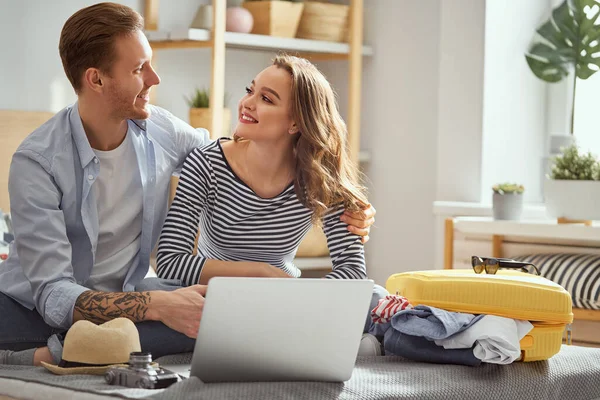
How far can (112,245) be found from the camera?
200cm

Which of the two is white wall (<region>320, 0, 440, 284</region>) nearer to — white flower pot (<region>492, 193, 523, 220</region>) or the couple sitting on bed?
white flower pot (<region>492, 193, 523, 220</region>)

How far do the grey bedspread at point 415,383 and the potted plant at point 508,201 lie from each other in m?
1.24

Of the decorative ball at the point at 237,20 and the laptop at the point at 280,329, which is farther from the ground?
the decorative ball at the point at 237,20

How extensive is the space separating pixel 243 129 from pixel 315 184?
0.19 m

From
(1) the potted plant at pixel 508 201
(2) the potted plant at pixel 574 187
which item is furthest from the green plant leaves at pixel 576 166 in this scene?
(1) the potted plant at pixel 508 201

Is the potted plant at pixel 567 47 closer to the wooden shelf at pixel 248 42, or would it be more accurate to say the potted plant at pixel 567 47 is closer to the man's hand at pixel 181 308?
the wooden shelf at pixel 248 42

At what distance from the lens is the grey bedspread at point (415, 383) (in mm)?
1359

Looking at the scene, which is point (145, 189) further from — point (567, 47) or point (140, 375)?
point (567, 47)

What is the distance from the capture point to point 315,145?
2.05m

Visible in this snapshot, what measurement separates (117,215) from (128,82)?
0.89 feet

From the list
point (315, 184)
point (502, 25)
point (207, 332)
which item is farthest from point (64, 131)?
point (502, 25)

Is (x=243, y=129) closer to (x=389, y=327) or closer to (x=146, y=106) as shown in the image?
(x=146, y=106)

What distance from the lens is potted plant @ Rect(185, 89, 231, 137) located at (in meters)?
3.44

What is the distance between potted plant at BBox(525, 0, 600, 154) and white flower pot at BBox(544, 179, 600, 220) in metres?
0.42
